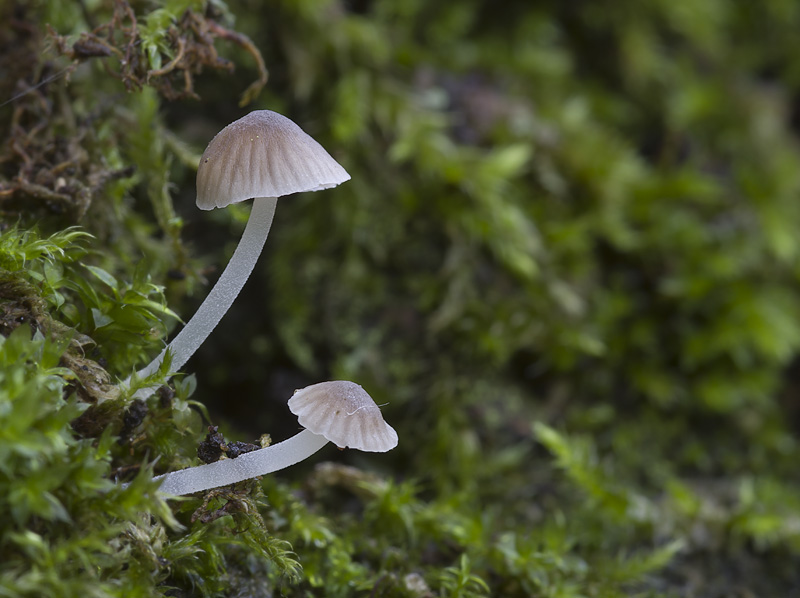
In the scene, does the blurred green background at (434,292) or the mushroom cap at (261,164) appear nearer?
the mushroom cap at (261,164)

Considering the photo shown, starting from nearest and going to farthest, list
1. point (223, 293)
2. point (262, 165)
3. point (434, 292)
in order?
1. point (262, 165)
2. point (223, 293)
3. point (434, 292)

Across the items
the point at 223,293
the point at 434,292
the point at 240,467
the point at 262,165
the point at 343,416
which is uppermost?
the point at 262,165

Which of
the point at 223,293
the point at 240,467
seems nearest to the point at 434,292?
the point at 223,293

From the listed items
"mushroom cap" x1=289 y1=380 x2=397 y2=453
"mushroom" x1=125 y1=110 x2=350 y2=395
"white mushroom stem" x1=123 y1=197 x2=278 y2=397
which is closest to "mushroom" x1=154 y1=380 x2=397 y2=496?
"mushroom cap" x1=289 y1=380 x2=397 y2=453

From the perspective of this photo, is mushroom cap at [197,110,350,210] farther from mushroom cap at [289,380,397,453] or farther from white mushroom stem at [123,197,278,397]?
mushroom cap at [289,380,397,453]

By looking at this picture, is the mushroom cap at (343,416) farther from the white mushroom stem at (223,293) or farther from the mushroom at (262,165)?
the mushroom at (262,165)

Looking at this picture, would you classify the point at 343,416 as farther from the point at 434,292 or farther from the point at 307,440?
the point at 434,292

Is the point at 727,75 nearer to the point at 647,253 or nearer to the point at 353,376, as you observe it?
the point at 647,253

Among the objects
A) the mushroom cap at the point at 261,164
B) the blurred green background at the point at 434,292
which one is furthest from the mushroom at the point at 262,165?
the blurred green background at the point at 434,292
